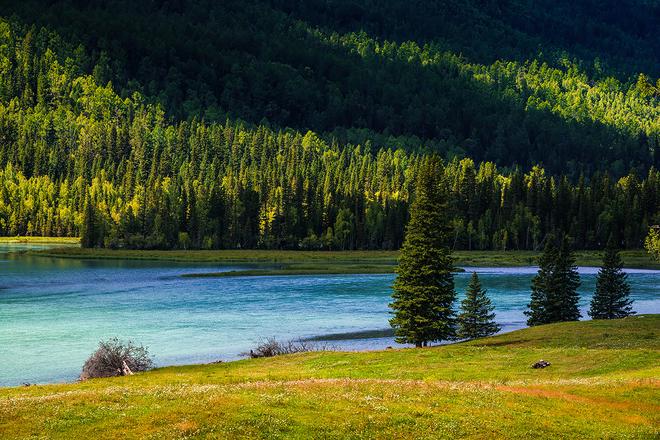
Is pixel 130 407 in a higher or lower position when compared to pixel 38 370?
higher

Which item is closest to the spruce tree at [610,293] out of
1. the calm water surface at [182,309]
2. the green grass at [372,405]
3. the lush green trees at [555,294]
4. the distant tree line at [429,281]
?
the lush green trees at [555,294]

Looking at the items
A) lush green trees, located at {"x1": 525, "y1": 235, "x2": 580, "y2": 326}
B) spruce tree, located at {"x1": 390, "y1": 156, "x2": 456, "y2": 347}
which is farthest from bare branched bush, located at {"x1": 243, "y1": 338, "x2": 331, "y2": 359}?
lush green trees, located at {"x1": 525, "y1": 235, "x2": 580, "y2": 326}

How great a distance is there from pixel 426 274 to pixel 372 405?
38.0m

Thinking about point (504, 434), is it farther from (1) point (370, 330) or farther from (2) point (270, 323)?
(2) point (270, 323)

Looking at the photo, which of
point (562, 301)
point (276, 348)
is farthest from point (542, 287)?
point (276, 348)

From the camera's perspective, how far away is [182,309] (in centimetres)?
9938

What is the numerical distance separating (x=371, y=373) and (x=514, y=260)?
141547mm

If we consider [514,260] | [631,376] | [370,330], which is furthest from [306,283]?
[631,376]

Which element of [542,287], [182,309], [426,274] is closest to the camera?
[426,274]

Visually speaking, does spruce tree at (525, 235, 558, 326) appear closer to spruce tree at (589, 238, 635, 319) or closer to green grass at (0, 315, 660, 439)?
spruce tree at (589, 238, 635, 319)

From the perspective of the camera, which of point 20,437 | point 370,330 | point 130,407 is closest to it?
point 20,437

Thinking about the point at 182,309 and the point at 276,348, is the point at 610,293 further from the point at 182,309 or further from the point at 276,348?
the point at 182,309

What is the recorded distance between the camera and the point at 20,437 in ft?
87.8

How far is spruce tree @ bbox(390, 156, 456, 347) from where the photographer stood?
6756 cm
